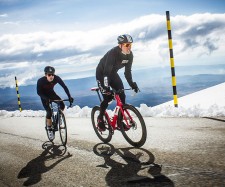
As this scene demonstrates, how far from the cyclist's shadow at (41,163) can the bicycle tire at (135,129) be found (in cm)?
122

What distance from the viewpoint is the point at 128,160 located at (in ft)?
15.0

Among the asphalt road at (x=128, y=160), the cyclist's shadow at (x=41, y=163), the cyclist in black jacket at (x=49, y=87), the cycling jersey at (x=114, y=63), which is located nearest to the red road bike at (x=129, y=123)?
the asphalt road at (x=128, y=160)

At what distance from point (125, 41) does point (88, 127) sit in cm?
383

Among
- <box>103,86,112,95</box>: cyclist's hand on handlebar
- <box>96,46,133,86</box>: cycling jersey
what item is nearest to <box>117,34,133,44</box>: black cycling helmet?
<box>96,46,133,86</box>: cycling jersey

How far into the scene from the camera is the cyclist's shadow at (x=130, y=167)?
11.7 feet

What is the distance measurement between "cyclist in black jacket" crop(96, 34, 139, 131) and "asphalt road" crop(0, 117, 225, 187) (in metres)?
1.00

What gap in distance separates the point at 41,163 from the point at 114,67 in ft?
7.93

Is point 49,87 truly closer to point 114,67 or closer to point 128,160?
point 114,67

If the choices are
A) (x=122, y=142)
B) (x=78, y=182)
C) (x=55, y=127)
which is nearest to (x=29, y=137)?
(x=55, y=127)

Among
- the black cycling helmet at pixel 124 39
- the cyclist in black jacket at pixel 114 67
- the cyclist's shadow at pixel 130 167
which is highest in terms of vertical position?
the black cycling helmet at pixel 124 39

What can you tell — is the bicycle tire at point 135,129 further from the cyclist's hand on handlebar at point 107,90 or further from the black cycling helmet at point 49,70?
the black cycling helmet at point 49,70

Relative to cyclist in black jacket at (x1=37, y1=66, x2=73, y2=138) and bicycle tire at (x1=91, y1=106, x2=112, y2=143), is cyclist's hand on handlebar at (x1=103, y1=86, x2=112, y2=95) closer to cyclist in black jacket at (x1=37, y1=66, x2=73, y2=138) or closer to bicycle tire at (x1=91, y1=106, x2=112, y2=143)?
bicycle tire at (x1=91, y1=106, x2=112, y2=143)

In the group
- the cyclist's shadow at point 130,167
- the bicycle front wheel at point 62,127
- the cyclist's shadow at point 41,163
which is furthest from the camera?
the bicycle front wheel at point 62,127

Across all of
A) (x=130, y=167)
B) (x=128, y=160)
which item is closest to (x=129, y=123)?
(x=128, y=160)
